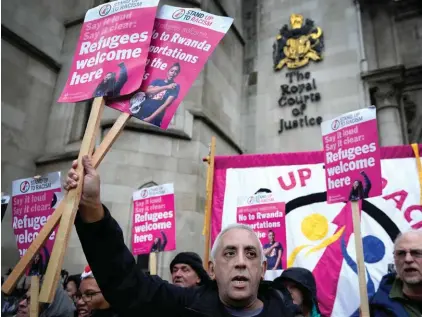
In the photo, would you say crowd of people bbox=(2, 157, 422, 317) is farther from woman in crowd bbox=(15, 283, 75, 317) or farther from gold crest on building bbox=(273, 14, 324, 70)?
gold crest on building bbox=(273, 14, 324, 70)

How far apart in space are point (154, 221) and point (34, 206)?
1.52m

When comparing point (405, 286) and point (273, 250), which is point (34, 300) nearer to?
point (273, 250)

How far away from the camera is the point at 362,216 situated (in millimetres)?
4848

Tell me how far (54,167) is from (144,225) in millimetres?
4314

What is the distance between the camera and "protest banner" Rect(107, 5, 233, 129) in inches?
89.9

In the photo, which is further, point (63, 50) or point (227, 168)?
point (63, 50)

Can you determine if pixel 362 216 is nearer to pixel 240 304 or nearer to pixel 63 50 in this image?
pixel 240 304

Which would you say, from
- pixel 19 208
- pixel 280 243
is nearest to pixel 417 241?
pixel 280 243

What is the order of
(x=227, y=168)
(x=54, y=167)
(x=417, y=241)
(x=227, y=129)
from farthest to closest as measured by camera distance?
(x=227, y=129) < (x=54, y=167) < (x=227, y=168) < (x=417, y=241)

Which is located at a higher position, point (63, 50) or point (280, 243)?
point (63, 50)

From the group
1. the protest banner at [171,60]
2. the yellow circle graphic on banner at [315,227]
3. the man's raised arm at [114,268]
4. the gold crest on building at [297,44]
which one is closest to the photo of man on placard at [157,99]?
the protest banner at [171,60]

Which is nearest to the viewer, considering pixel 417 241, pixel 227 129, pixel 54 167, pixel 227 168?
pixel 417 241

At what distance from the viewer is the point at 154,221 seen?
16.5 ft

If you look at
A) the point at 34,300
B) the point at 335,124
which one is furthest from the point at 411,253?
the point at 34,300
